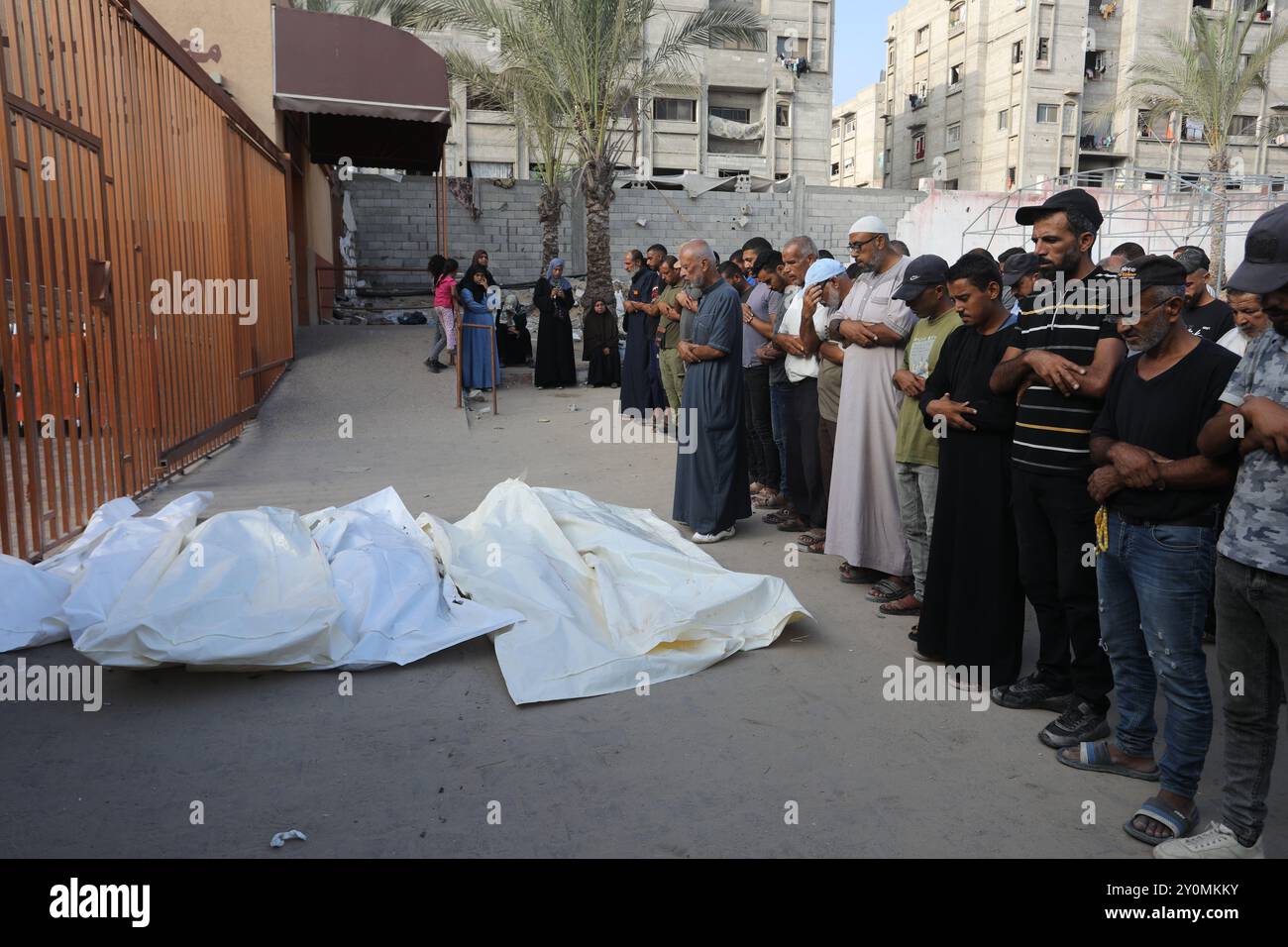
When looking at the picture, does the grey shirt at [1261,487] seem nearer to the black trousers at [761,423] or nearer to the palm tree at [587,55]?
the black trousers at [761,423]

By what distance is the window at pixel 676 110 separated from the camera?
41.2 metres

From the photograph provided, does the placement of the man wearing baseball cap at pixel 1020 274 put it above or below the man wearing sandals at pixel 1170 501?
above

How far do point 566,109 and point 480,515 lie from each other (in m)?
14.3

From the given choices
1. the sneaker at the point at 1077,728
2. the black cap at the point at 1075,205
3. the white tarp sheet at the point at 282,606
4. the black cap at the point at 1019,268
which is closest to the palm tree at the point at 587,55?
the black cap at the point at 1019,268

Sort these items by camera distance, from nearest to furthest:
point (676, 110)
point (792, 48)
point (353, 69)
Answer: point (353, 69), point (676, 110), point (792, 48)

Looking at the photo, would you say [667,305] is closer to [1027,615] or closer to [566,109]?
[1027,615]

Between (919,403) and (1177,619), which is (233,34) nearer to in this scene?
(919,403)

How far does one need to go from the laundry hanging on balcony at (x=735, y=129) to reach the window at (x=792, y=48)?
10.0ft

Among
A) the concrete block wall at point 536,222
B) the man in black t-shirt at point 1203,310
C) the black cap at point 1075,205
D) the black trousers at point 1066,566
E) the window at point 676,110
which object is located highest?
the window at point 676,110

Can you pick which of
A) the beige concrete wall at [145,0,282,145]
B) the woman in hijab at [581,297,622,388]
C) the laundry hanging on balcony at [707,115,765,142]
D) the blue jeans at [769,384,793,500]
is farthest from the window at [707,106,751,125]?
the blue jeans at [769,384,793,500]

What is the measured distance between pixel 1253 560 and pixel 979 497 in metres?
1.48

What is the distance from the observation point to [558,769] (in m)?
3.30

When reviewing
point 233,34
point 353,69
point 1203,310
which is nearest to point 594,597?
point 1203,310

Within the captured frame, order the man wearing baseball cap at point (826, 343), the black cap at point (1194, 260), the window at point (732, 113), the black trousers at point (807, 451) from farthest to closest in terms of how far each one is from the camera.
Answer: the window at point (732, 113) < the black trousers at point (807, 451) < the man wearing baseball cap at point (826, 343) < the black cap at point (1194, 260)
